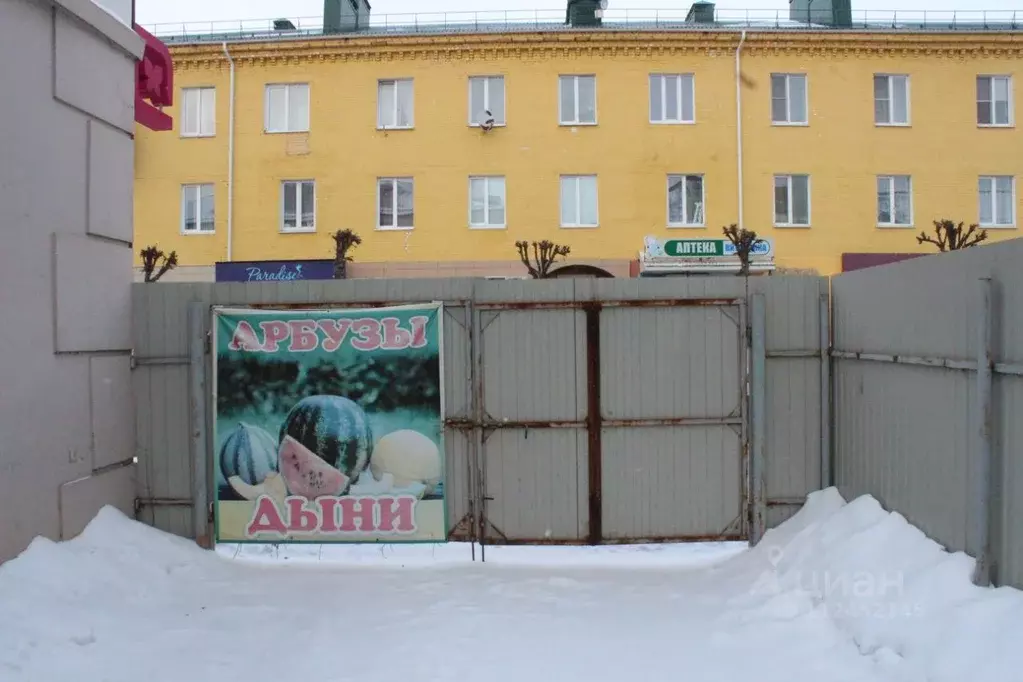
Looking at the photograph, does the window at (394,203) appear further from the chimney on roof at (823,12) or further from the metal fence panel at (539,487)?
the metal fence panel at (539,487)

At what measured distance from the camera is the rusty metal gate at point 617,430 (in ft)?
22.4

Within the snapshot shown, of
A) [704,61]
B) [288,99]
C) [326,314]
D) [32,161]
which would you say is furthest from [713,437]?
[288,99]

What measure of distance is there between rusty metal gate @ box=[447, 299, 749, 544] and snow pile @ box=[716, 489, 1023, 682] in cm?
72

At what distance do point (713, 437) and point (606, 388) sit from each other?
1.10 meters

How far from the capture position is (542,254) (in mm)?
18516

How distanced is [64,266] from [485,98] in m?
16.9

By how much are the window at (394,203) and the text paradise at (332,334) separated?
14832 mm

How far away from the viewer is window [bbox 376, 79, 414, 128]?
21.4 meters

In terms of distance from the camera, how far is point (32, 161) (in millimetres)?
5586

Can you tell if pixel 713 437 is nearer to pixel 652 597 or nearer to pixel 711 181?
pixel 652 597

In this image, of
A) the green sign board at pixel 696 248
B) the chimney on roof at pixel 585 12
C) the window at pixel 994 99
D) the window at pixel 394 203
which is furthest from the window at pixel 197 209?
the window at pixel 994 99

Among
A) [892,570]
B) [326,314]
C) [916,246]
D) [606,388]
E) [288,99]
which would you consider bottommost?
[892,570]

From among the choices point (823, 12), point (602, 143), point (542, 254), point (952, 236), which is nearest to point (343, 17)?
point (602, 143)

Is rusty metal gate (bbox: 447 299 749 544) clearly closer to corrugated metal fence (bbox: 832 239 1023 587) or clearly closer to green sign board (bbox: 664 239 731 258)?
corrugated metal fence (bbox: 832 239 1023 587)
